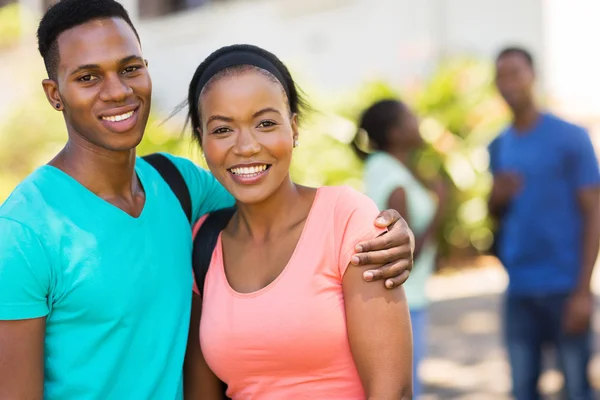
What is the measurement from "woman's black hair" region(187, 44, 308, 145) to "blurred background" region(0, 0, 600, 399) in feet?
14.4

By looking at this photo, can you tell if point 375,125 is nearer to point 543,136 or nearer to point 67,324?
point 543,136

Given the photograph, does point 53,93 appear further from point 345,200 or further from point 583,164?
point 583,164

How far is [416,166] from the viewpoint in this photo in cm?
499

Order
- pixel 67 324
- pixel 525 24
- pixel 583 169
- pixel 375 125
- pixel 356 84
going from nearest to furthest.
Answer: pixel 67 324 < pixel 583 169 < pixel 375 125 < pixel 525 24 < pixel 356 84

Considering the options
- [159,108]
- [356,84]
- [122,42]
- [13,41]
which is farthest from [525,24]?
[122,42]

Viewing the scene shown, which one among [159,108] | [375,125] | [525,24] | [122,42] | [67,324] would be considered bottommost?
[159,108]

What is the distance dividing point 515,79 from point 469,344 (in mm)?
3039

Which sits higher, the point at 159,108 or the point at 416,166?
the point at 416,166

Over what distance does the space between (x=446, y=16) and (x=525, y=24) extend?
1.05m

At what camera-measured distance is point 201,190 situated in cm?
291

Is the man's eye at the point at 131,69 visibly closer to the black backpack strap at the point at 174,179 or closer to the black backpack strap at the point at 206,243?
the black backpack strap at the point at 174,179

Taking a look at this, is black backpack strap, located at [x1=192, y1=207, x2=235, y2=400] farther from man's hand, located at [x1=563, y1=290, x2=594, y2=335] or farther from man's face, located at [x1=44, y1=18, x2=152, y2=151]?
man's hand, located at [x1=563, y1=290, x2=594, y2=335]

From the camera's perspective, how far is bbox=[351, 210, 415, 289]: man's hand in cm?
236

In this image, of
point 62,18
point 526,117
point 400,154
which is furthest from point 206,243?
point 526,117
